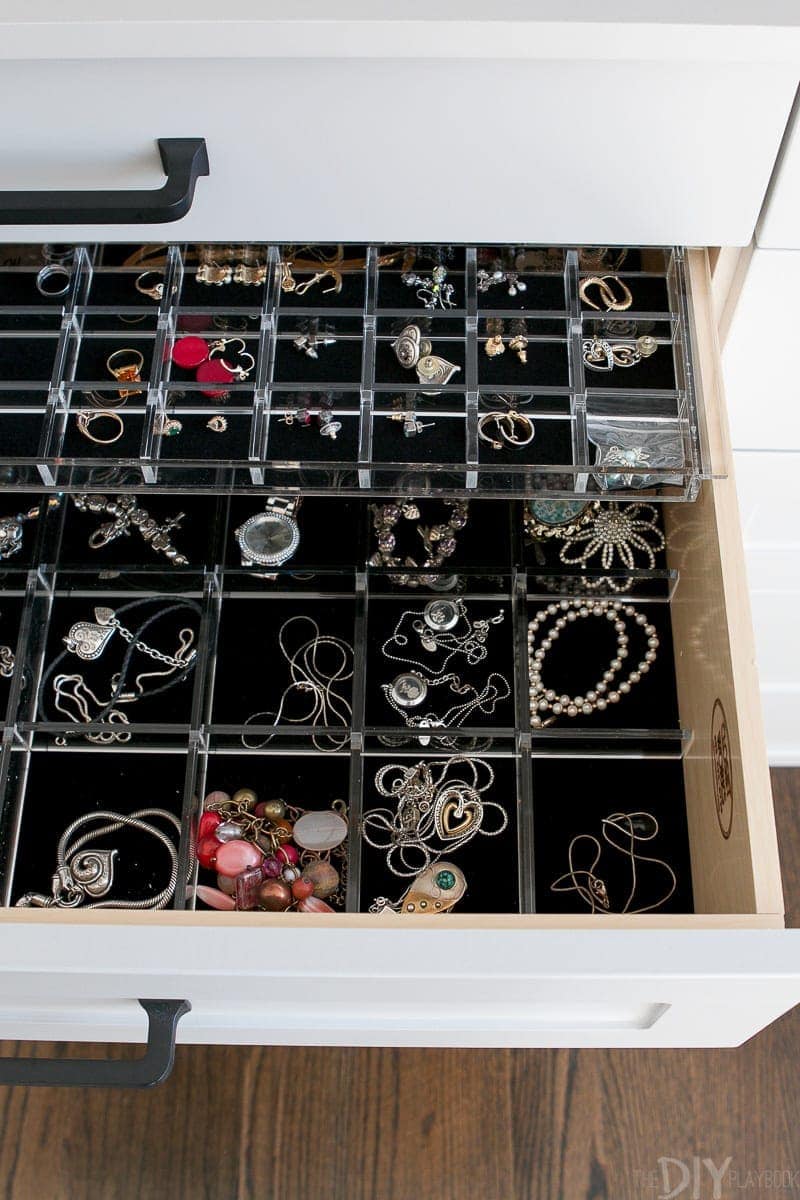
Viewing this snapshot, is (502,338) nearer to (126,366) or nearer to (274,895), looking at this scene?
(126,366)

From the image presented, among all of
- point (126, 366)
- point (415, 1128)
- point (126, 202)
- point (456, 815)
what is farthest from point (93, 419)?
point (415, 1128)

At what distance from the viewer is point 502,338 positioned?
0.72 m

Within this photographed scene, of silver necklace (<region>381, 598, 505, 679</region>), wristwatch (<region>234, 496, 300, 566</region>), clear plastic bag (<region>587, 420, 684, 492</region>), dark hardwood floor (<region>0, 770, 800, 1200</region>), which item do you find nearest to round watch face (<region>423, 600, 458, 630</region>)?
silver necklace (<region>381, 598, 505, 679</region>)

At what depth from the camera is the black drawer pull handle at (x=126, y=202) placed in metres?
0.58

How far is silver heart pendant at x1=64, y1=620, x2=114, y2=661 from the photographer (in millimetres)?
858

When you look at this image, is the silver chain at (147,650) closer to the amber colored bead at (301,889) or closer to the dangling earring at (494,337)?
the amber colored bead at (301,889)

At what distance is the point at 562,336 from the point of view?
2.37 ft

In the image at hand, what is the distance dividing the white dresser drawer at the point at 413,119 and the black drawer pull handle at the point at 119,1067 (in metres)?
0.43

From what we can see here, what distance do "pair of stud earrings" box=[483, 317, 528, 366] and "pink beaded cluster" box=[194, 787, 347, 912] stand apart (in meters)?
0.34

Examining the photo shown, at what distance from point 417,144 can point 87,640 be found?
0.46m

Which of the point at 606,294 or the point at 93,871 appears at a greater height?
the point at 606,294

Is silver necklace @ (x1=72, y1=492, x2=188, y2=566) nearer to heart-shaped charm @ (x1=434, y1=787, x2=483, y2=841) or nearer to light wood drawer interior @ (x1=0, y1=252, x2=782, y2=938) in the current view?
light wood drawer interior @ (x1=0, y1=252, x2=782, y2=938)

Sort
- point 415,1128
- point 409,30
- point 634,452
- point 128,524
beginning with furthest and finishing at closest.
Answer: point 415,1128 < point 128,524 < point 634,452 < point 409,30

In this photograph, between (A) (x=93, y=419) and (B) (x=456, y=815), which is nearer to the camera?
(A) (x=93, y=419)
